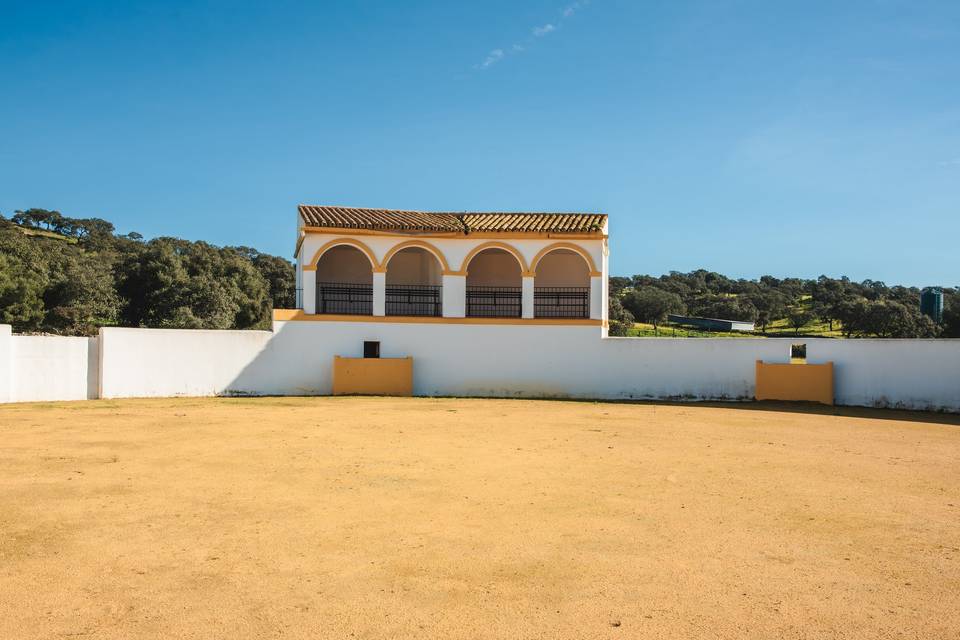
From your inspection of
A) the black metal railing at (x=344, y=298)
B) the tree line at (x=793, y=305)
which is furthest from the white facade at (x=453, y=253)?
the tree line at (x=793, y=305)

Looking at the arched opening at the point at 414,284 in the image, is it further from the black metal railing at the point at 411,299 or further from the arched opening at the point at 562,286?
the arched opening at the point at 562,286

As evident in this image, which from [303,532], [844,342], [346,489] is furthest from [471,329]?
[303,532]

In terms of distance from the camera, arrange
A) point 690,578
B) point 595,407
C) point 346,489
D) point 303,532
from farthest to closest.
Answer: point 595,407 → point 346,489 → point 303,532 → point 690,578

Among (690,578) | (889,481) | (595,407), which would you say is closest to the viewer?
(690,578)

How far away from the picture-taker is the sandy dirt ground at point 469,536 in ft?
15.0

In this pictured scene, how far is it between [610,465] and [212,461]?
A: 5761 millimetres

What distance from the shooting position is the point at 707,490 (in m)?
8.25

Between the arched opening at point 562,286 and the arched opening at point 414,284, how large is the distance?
355 centimetres

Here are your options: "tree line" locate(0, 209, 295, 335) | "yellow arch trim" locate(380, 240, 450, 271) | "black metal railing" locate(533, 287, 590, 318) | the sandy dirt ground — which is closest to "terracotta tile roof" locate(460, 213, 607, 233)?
"yellow arch trim" locate(380, 240, 450, 271)

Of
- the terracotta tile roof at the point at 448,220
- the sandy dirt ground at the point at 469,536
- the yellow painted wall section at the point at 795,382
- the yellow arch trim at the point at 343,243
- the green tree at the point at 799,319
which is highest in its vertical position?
the terracotta tile roof at the point at 448,220

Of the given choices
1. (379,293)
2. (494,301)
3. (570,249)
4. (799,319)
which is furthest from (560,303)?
(799,319)

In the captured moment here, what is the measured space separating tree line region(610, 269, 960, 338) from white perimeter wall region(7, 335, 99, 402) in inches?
1137

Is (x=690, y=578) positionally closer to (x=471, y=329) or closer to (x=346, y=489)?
(x=346, y=489)

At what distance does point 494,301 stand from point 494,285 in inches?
27.6
